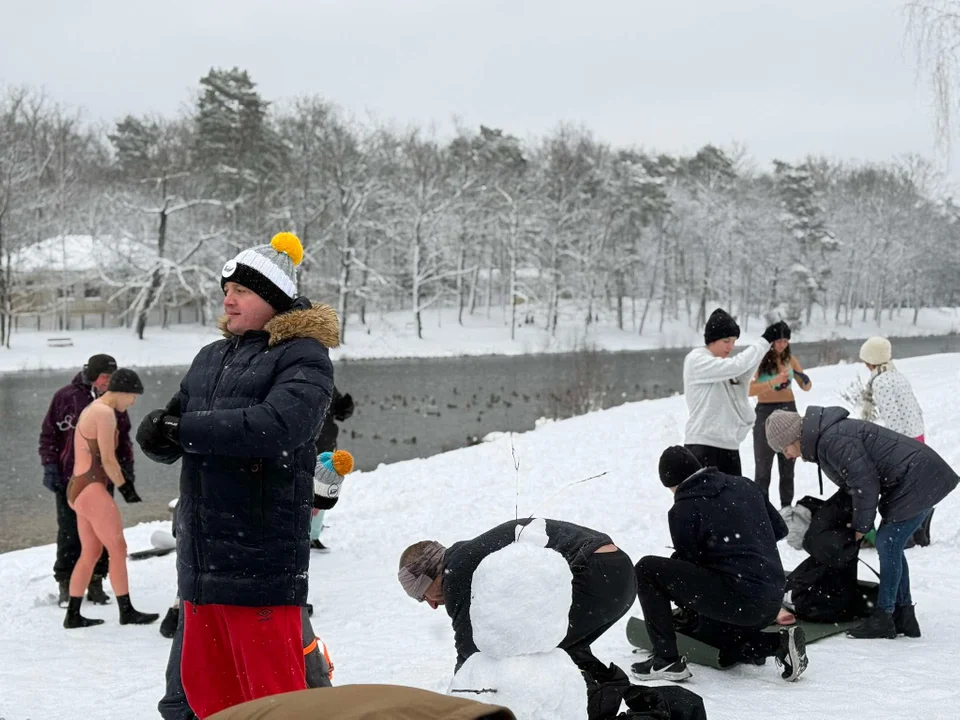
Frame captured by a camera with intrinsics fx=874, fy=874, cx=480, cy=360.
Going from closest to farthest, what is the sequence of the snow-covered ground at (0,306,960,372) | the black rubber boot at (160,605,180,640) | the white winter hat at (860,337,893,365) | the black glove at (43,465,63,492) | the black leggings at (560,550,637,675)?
the black leggings at (560,550,637,675), the black rubber boot at (160,605,180,640), the black glove at (43,465,63,492), the white winter hat at (860,337,893,365), the snow-covered ground at (0,306,960,372)

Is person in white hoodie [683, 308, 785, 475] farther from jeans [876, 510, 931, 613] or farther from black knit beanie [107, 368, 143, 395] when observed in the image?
black knit beanie [107, 368, 143, 395]

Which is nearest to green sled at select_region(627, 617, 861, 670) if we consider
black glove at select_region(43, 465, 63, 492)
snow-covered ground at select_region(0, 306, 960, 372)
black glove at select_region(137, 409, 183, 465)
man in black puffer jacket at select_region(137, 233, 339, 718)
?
man in black puffer jacket at select_region(137, 233, 339, 718)

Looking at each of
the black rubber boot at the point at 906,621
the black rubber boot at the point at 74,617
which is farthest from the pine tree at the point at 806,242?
the black rubber boot at the point at 74,617

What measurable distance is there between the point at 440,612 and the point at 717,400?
260 cm

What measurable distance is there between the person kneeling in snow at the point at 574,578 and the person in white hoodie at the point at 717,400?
10.5 feet

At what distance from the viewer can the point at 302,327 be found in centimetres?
322

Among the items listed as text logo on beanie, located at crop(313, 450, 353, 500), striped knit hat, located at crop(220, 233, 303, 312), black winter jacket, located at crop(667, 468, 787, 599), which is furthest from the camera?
text logo on beanie, located at crop(313, 450, 353, 500)

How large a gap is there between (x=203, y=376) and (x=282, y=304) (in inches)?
15.6

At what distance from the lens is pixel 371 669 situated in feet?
15.8

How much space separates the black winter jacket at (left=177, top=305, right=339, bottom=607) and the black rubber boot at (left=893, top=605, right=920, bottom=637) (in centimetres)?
367

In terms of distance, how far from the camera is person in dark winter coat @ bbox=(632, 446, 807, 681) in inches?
167

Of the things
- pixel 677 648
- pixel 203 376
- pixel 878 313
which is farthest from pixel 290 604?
pixel 878 313

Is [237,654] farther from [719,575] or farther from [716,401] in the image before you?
[716,401]

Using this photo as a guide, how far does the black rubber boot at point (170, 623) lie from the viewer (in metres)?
5.62
